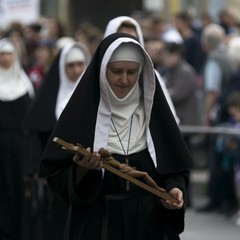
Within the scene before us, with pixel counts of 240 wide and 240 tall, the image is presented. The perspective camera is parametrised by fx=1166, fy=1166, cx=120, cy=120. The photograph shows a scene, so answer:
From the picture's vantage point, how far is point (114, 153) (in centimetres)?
566

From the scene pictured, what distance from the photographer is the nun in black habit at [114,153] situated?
5633 mm

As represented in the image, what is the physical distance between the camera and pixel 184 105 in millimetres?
13242

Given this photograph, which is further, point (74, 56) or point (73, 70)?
point (74, 56)

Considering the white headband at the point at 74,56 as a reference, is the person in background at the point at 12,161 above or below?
below

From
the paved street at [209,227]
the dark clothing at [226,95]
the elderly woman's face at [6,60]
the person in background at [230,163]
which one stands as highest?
the elderly woman's face at [6,60]

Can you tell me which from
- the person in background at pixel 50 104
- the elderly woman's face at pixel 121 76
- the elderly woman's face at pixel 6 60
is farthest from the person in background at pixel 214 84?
the elderly woman's face at pixel 121 76

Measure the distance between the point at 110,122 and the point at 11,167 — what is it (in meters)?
4.48

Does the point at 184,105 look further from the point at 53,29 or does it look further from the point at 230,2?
the point at 230,2

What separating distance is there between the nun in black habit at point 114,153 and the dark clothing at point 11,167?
4.19 m

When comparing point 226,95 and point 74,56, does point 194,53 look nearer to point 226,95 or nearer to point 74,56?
point 226,95

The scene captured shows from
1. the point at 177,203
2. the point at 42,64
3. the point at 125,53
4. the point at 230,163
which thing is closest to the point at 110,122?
the point at 125,53

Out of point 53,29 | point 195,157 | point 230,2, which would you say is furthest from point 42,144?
point 230,2

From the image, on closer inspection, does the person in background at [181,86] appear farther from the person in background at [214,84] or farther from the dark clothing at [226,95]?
the dark clothing at [226,95]

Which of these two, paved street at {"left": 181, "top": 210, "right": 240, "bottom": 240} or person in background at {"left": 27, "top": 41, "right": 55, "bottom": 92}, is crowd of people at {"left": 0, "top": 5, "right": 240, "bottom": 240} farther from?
paved street at {"left": 181, "top": 210, "right": 240, "bottom": 240}
